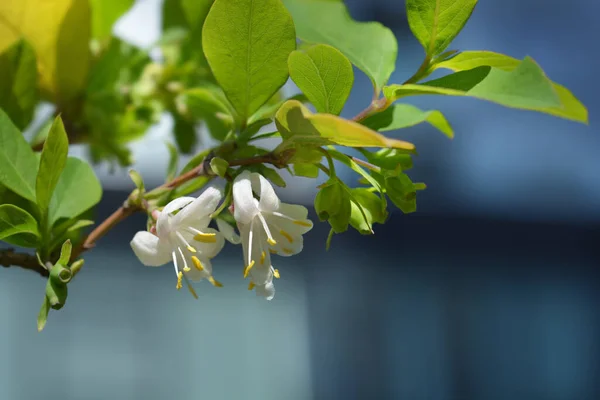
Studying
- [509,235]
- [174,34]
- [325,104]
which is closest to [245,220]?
[325,104]

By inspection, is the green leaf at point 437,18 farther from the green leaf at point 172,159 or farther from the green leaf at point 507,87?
the green leaf at point 172,159

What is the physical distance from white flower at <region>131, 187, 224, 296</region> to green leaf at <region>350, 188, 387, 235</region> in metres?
0.05

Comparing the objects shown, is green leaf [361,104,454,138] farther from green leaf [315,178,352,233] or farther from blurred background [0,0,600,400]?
blurred background [0,0,600,400]

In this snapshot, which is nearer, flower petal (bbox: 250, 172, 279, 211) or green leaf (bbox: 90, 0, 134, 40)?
flower petal (bbox: 250, 172, 279, 211)

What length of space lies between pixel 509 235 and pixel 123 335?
2938 millimetres

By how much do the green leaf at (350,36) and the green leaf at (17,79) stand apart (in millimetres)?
143

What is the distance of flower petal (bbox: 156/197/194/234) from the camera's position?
0.82 ft

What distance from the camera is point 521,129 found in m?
5.07

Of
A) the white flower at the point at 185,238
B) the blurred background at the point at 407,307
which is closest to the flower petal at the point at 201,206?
the white flower at the point at 185,238

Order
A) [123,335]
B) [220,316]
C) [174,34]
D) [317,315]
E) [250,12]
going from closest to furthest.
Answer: [250,12] < [174,34] < [123,335] < [220,316] < [317,315]

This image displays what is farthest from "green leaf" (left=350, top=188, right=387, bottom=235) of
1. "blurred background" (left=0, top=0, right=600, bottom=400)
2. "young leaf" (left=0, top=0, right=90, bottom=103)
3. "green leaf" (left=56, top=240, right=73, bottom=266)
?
"blurred background" (left=0, top=0, right=600, bottom=400)

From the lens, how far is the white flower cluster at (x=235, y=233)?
241 millimetres

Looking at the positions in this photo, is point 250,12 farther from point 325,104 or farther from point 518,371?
point 518,371

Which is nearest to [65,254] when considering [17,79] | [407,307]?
[17,79]
